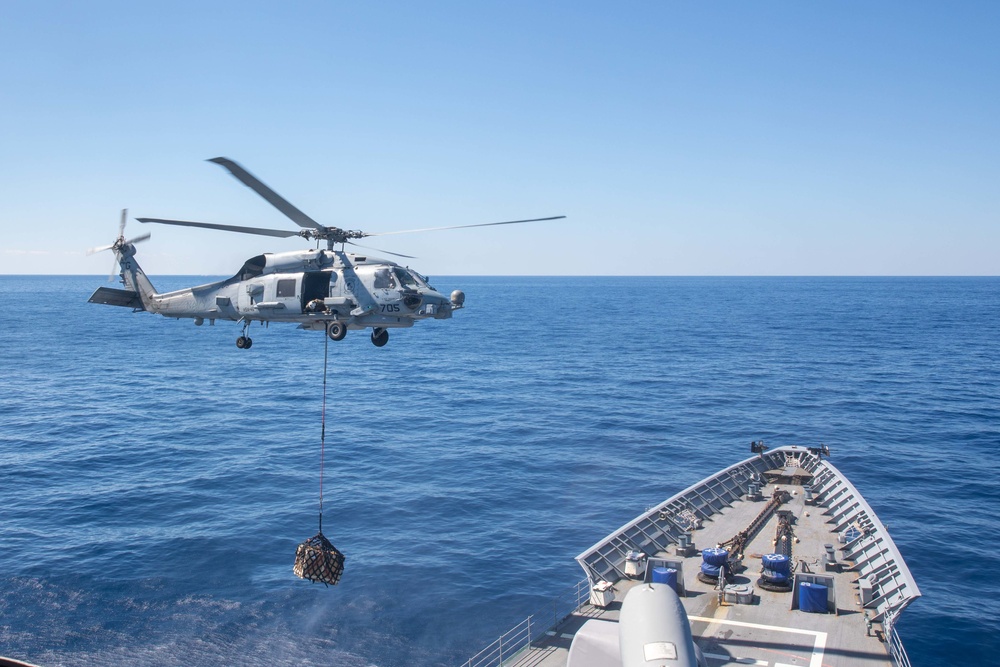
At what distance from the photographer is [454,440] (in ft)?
209

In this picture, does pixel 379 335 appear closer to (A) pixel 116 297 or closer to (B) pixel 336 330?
(B) pixel 336 330

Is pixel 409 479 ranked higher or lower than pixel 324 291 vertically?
lower

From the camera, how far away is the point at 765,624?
25250 mm

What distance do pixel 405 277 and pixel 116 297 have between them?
13900 mm

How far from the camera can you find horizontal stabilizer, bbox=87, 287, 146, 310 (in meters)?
30.3

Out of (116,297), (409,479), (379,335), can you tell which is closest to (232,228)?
(379,335)

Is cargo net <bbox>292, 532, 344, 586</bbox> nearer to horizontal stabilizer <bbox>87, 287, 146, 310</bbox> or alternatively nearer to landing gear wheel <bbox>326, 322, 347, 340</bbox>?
landing gear wheel <bbox>326, 322, 347, 340</bbox>

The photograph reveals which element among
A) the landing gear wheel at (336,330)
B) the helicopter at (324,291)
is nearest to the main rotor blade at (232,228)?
the helicopter at (324,291)

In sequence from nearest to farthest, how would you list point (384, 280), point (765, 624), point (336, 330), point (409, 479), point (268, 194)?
point (268, 194) < point (765, 624) < point (384, 280) < point (336, 330) < point (409, 479)

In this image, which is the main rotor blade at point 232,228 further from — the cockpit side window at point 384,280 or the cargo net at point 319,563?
the cargo net at point 319,563

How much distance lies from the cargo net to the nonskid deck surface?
667 centimetres

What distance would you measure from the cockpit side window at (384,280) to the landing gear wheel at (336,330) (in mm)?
1935

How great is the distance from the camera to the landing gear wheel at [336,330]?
25.7 m

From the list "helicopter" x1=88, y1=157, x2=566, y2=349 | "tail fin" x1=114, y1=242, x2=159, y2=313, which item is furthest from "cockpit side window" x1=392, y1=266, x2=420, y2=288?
"tail fin" x1=114, y1=242, x2=159, y2=313
